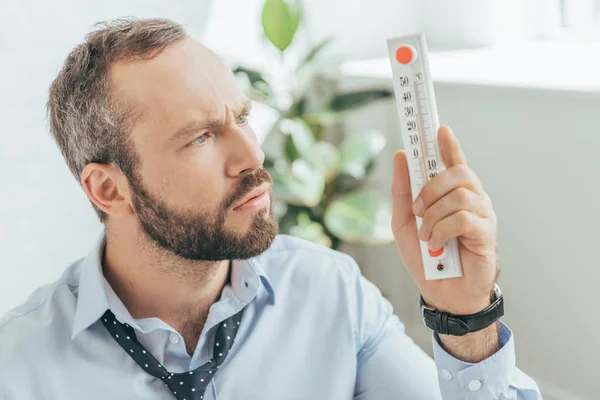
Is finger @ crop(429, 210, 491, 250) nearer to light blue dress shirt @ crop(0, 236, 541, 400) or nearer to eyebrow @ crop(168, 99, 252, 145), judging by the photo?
light blue dress shirt @ crop(0, 236, 541, 400)

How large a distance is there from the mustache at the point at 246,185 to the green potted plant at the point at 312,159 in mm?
1030

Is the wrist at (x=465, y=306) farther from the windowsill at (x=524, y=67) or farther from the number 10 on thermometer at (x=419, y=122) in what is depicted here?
the windowsill at (x=524, y=67)

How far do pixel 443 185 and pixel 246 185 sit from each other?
1.29 feet

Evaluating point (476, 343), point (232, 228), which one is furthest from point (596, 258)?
point (232, 228)

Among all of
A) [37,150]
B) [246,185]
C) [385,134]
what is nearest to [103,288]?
[246,185]

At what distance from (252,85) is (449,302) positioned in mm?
1366

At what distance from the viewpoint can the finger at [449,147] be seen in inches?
40.8

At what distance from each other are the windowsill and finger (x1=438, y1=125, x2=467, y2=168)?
2.97 ft

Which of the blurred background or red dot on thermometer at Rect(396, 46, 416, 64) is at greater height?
red dot on thermometer at Rect(396, 46, 416, 64)

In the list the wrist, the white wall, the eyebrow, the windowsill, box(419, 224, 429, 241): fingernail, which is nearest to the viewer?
box(419, 224, 429, 241): fingernail

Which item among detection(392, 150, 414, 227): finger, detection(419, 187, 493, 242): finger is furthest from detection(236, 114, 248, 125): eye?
detection(419, 187, 493, 242): finger

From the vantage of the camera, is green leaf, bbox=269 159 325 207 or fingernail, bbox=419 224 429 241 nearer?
fingernail, bbox=419 224 429 241

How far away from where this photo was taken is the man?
1.28m

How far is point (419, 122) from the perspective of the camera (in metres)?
1.02
